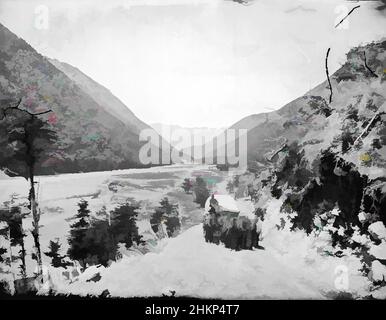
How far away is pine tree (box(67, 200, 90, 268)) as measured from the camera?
2.58 m

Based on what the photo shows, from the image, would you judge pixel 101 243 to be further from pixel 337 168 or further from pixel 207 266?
pixel 337 168

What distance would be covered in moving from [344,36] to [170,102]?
143cm

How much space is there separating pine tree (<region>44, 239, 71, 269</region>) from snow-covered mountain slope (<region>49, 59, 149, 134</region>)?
104 cm

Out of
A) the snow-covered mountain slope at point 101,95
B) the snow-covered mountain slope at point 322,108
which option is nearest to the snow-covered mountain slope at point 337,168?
the snow-covered mountain slope at point 322,108

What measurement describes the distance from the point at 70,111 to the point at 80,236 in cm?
97

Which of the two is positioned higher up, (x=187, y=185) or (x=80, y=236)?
(x=187, y=185)

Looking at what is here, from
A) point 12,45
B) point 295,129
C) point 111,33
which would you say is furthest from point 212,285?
point 12,45

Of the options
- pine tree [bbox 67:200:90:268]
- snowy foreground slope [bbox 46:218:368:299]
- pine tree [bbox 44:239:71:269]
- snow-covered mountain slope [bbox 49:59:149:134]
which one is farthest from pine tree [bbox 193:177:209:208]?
pine tree [bbox 44:239:71:269]

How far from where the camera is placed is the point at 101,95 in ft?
9.20

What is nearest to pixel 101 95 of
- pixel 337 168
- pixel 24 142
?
pixel 24 142

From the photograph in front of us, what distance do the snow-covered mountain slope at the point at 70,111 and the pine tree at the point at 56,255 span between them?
0.55m

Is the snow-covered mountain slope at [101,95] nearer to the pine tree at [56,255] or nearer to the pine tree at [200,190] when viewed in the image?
the pine tree at [200,190]

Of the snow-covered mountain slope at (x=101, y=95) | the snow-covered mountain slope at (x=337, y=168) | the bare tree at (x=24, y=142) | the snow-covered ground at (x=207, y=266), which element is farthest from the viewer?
the snow-covered mountain slope at (x=101, y=95)

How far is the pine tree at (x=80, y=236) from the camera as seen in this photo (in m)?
2.58
